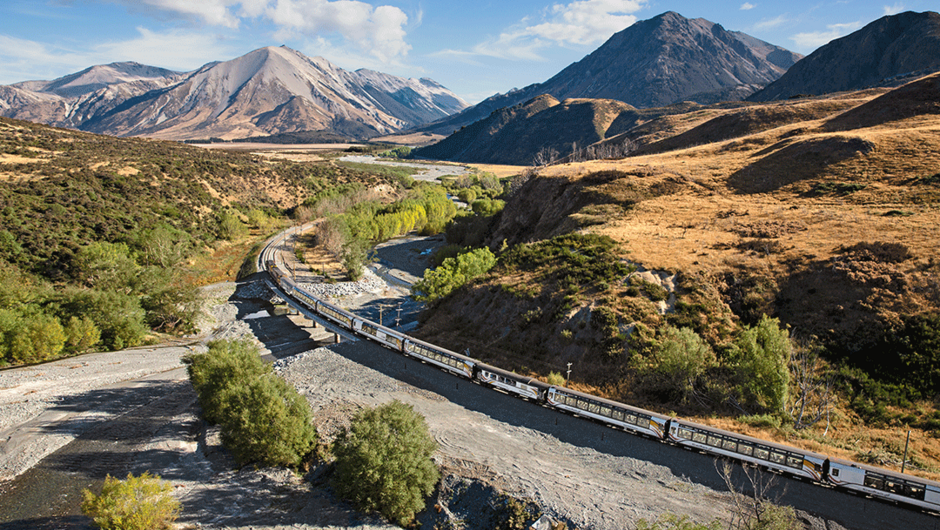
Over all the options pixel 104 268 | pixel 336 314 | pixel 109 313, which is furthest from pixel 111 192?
pixel 336 314

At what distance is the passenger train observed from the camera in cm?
2016

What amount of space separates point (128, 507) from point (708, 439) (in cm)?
2809

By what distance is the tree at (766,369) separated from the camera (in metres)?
26.1

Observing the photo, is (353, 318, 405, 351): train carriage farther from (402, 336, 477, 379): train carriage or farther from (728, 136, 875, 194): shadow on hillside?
(728, 136, 875, 194): shadow on hillside

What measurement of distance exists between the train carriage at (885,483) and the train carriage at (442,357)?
2014 centimetres

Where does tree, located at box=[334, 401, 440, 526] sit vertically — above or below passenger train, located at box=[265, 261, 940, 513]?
below

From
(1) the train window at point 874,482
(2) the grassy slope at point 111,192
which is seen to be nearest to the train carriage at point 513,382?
(1) the train window at point 874,482

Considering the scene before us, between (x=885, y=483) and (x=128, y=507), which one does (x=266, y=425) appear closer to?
(x=128, y=507)

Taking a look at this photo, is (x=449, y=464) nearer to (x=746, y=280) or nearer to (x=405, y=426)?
(x=405, y=426)

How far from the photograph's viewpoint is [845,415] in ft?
85.6

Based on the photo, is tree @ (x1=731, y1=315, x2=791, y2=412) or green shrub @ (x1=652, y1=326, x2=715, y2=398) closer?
tree @ (x1=731, y1=315, x2=791, y2=412)

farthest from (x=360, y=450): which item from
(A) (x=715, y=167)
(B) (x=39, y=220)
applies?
(B) (x=39, y=220)

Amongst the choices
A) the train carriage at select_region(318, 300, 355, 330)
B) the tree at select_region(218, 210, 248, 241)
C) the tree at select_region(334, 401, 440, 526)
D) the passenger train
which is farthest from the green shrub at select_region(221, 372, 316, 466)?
the tree at select_region(218, 210, 248, 241)

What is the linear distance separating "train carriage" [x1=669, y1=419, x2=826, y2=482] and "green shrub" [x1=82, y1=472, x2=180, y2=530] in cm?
2564
